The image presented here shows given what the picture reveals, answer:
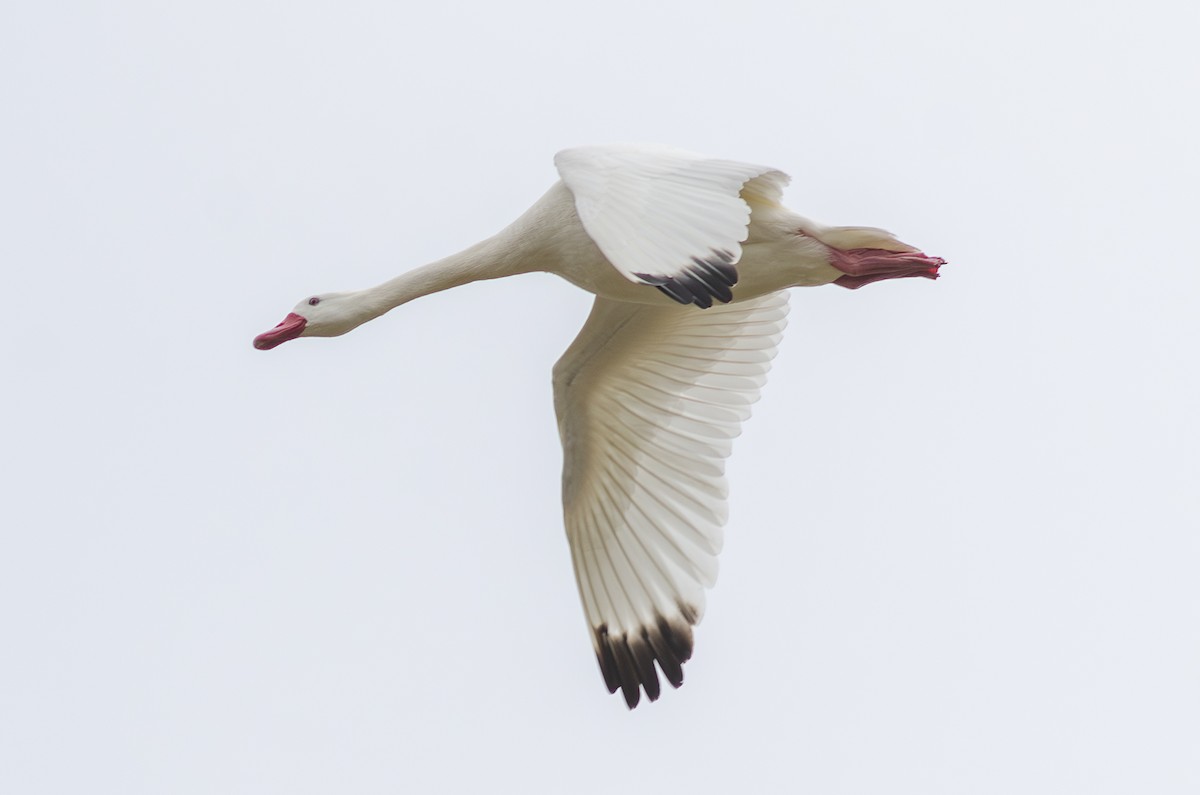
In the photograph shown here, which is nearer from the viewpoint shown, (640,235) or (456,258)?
(640,235)

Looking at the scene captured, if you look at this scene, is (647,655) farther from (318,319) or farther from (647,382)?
(318,319)

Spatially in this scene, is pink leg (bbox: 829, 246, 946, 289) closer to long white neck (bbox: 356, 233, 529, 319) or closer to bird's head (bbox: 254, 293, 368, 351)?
long white neck (bbox: 356, 233, 529, 319)

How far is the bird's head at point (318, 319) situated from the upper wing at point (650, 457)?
1.30 m

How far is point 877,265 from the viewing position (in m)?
11.6

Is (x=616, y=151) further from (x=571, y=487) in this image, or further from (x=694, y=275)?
(x=571, y=487)

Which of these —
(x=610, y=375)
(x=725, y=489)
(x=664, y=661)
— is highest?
(x=610, y=375)

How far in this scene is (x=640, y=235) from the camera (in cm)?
966

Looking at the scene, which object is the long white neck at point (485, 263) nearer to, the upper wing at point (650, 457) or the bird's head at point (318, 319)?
the bird's head at point (318, 319)

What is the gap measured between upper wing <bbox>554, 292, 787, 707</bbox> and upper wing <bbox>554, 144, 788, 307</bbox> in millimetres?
2281

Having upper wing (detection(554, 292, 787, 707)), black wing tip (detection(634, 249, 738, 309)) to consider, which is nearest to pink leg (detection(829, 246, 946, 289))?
upper wing (detection(554, 292, 787, 707))

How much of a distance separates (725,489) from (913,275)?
166cm

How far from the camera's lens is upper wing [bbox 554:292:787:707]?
1242 centimetres

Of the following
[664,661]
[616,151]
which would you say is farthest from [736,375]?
[616,151]

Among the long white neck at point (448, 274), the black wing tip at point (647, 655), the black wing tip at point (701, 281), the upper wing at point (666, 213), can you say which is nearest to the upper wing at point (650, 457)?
the black wing tip at point (647, 655)
